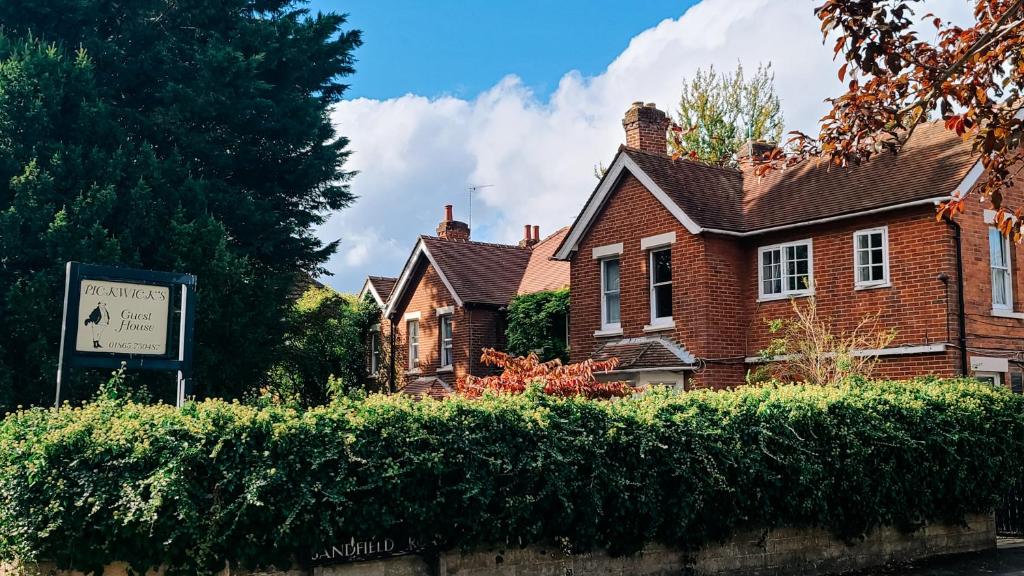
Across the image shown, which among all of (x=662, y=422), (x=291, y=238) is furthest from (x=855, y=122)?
(x=291, y=238)

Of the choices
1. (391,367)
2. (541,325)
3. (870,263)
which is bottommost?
(391,367)

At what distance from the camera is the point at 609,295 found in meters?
25.2

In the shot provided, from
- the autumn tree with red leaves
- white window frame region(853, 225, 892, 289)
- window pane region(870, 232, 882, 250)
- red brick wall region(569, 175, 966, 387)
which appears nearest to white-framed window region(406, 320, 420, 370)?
red brick wall region(569, 175, 966, 387)

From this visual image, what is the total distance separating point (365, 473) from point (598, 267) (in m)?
16.7

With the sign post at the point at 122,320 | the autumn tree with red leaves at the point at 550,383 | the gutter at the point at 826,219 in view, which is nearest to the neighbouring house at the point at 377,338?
the gutter at the point at 826,219

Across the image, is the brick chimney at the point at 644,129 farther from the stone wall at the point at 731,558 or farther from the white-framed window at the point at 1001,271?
the stone wall at the point at 731,558

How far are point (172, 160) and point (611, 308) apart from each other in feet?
37.6

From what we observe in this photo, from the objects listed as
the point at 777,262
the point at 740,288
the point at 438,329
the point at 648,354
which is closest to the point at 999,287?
the point at 777,262

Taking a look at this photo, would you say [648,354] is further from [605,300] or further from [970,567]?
[970,567]

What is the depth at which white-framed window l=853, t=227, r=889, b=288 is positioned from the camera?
808 inches

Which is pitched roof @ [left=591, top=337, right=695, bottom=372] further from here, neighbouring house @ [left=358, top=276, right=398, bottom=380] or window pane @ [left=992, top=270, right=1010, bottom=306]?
neighbouring house @ [left=358, top=276, right=398, bottom=380]

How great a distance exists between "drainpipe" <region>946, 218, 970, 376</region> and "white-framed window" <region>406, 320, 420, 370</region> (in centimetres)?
1878

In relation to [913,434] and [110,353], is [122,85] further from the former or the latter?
[913,434]

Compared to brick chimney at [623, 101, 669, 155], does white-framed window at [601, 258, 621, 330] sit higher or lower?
lower
